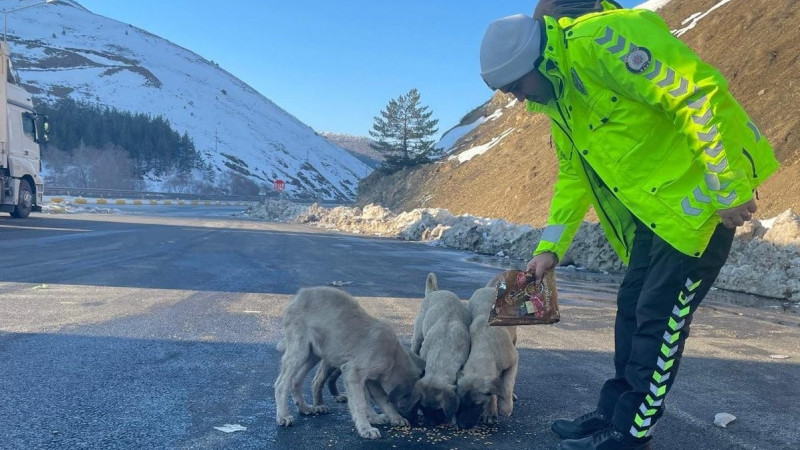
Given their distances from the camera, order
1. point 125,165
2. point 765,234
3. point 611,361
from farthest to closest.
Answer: point 125,165, point 765,234, point 611,361

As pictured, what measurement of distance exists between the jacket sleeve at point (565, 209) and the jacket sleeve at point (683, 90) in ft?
2.96

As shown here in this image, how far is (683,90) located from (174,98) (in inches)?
6930

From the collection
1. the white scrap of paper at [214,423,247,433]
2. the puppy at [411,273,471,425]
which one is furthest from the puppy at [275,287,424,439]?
the white scrap of paper at [214,423,247,433]

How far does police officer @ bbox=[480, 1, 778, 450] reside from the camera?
110 inches

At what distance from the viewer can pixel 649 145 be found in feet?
9.89

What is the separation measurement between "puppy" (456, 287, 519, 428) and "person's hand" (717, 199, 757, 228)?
5.44 ft

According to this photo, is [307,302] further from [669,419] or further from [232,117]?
[232,117]

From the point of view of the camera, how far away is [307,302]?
165 inches

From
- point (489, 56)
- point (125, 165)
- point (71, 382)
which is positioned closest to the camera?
point (489, 56)

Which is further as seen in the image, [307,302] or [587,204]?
[307,302]

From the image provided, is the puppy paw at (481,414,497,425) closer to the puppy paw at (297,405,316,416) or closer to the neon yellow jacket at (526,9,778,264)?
the puppy paw at (297,405,316,416)

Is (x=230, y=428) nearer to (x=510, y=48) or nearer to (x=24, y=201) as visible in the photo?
(x=510, y=48)

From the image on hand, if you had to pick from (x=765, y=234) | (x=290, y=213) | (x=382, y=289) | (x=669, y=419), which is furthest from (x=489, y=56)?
(x=290, y=213)

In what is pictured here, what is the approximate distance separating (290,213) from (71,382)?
1709 inches
